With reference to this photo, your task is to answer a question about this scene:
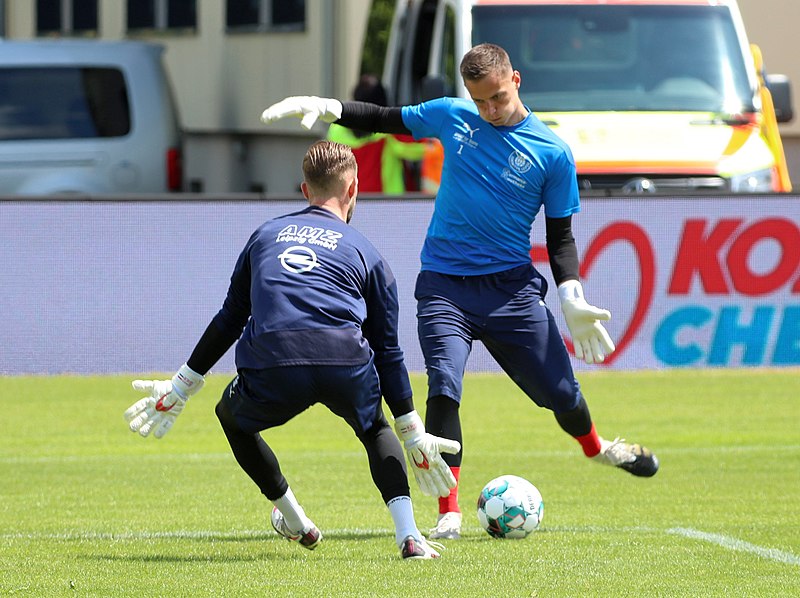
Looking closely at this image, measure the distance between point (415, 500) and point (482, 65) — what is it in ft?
8.42

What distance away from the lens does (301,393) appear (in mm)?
6684

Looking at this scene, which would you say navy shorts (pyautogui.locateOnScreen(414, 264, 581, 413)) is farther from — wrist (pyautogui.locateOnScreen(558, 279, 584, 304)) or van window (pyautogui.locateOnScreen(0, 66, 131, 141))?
van window (pyautogui.locateOnScreen(0, 66, 131, 141))

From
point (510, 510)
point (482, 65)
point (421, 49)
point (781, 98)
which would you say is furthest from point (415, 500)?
point (421, 49)

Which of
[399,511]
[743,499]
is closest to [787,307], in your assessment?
[743,499]

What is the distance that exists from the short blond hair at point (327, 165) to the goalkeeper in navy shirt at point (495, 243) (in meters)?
0.88

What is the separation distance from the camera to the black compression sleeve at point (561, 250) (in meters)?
7.91

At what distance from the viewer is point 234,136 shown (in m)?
28.1

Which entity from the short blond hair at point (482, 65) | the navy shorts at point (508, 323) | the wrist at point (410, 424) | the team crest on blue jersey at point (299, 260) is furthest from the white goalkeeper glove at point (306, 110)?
the wrist at point (410, 424)

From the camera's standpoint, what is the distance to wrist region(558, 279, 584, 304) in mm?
7789

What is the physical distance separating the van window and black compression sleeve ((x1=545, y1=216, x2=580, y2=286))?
44.4ft

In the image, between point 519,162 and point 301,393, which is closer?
point 301,393

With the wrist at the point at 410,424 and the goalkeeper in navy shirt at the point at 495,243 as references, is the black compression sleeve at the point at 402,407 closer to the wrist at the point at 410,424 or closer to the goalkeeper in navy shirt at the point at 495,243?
the wrist at the point at 410,424

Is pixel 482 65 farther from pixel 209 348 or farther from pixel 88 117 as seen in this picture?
pixel 88 117

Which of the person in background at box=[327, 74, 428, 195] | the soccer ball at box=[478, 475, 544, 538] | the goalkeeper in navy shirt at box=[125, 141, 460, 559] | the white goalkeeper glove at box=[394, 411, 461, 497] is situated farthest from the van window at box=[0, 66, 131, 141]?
the white goalkeeper glove at box=[394, 411, 461, 497]
